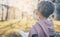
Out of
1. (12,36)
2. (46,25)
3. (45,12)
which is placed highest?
(45,12)

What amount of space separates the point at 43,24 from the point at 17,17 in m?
0.27

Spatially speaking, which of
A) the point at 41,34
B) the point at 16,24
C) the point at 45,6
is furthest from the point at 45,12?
the point at 16,24

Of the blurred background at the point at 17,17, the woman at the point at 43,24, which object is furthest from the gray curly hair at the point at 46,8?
the blurred background at the point at 17,17

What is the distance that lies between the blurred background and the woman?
121mm

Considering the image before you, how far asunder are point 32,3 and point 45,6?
0.19 meters

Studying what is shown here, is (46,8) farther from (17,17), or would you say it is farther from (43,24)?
(17,17)

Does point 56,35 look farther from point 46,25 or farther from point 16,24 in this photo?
point 16,24

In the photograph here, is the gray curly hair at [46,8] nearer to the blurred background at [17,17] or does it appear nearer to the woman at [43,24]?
the woman at [43,24]

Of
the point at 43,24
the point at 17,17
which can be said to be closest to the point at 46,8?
the point at 43,24

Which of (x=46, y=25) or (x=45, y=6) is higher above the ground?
(x=45, y=6)

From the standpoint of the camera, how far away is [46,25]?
1.64 m

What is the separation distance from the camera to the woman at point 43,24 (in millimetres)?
1593

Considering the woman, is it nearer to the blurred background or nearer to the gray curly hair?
the gray curly hair

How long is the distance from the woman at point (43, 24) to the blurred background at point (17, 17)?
0.40 ft
